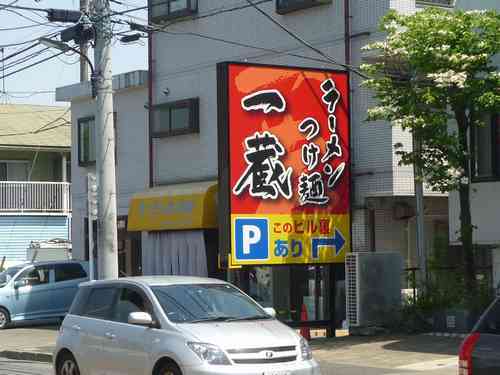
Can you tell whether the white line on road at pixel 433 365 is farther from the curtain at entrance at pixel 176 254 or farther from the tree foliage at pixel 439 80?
the curtain at entrance at pixel 176 254

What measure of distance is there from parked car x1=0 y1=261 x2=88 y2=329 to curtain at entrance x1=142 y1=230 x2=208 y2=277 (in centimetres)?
346

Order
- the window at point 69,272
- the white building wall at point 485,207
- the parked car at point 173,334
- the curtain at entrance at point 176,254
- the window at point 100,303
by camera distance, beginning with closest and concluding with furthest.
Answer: the parked car at point 173,334 < the window at point 100,303 < the white building wall at point 485,207 < the curtain at entrance at point 176,254 < the window at point 69,272

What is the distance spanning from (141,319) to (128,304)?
38.2 inches

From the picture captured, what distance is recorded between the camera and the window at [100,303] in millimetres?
15003

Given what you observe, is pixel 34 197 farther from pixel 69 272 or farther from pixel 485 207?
pixel 485 207

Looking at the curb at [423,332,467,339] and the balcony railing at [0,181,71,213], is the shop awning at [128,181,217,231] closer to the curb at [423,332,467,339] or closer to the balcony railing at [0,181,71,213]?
the curb at [423,332,467,339]

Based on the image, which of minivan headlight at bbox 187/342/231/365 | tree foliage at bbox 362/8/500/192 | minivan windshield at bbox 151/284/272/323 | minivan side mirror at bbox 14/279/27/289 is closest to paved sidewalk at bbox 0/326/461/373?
tree foliage at bbox 362/8/500/192

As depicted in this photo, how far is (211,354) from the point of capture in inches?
513

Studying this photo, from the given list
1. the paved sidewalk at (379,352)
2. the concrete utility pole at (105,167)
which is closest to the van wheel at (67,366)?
the paved sidewalk at (379,352)

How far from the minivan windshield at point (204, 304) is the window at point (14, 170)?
3314 centimetres

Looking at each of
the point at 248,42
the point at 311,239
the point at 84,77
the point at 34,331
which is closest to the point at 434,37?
the point at 311,239

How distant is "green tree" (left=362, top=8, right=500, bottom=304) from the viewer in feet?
67.1

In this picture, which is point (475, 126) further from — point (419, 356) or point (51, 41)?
point (51, 41)

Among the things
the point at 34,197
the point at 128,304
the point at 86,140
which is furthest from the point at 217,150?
the point at 34,197
